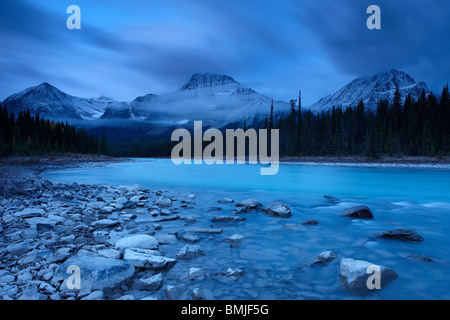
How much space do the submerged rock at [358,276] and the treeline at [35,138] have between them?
7078cm

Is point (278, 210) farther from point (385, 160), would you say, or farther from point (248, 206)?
point (385, 160)

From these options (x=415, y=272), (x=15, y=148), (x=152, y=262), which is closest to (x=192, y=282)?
(x=152, y=262)

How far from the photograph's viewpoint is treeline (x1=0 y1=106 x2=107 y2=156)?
65.7 metres

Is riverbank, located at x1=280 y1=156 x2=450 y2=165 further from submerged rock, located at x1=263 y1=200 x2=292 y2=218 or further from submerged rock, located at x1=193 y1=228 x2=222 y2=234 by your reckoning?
submerged rock, located at x1=193 y1=228 x2=222 y2=234

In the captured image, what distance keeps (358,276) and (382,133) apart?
226 ft

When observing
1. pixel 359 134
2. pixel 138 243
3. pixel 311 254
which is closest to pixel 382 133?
pixel 359 134

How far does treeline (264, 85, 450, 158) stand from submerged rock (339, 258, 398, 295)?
209 ft

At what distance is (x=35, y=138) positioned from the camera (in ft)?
250

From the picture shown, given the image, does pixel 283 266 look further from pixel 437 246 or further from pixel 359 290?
pixel 437 246

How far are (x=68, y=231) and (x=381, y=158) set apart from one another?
67.7 metres

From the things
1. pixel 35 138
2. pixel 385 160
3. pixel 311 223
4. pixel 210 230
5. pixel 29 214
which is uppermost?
pixel 35 138

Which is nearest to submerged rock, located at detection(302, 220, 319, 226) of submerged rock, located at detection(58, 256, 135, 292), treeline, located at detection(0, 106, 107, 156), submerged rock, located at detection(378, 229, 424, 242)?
submerged rock, located at detection(378, 229, 424, 242)
